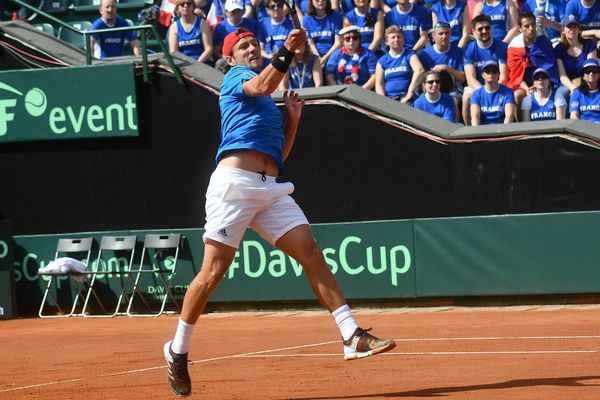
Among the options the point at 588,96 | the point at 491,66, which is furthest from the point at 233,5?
the point at 588,96

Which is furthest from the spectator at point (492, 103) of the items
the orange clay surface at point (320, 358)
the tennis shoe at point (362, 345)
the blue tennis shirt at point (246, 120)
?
the tennis shoe at point (362, 345)

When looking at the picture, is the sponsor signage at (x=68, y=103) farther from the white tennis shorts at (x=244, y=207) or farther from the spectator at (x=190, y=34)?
the white tennis shorts at (x=244, y=207)

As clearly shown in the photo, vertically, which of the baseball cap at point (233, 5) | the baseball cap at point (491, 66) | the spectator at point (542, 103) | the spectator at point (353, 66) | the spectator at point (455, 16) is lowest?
the spectator at point (542, 103)

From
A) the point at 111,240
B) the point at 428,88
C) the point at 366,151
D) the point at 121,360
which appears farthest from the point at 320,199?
the point at 121,360

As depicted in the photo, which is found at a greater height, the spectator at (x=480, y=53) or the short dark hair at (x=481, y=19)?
the short dark hair at (x=481, y=19)

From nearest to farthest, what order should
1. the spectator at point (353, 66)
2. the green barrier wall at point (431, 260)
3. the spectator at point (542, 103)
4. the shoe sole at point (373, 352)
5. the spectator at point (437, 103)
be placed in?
the shoe sole at point (373, 352) → the green barrier wall at point (431, 260) → the spectator at point (542, 103) → the spectator at point (437, 103) → the spectator at point (353, 66)

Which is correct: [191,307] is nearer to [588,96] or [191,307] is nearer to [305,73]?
[588,96]

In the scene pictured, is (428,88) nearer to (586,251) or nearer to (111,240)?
(586,251)

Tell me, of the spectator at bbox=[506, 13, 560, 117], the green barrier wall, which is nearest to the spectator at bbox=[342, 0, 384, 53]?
the spectator at bbox=[506, 13, 560, 117]

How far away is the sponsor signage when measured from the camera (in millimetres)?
14398

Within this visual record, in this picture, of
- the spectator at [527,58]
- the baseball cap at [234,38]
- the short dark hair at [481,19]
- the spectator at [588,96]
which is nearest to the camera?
the baseball cap at [234,38]

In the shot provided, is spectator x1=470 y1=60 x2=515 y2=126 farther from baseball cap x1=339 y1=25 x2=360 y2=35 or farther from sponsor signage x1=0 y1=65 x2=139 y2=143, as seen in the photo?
sponsor signage x1=0 y1=65 x2=139 y2=143

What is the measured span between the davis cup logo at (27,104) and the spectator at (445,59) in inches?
199

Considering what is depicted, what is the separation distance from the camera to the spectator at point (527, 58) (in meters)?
14.2
